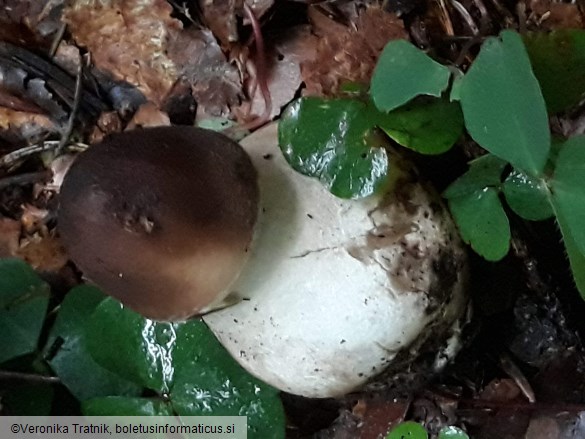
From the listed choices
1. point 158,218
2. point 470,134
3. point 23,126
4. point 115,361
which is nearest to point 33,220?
point 23,126

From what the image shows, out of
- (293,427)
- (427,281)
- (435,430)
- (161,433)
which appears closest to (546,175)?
(427,281)

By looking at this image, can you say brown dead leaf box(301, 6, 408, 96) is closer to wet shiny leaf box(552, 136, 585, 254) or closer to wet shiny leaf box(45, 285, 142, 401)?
wet shiny leaf box(552, 136, 585, 254)

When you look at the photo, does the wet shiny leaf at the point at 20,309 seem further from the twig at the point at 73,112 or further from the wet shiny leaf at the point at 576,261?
the wet shiny leaf at the point at 576,261

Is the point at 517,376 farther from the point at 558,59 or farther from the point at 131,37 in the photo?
the point at 131,37

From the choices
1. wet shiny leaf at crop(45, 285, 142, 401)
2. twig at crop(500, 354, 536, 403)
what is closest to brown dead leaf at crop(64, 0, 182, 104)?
wet shiny leaf at crop(45, 285, 142, 401)

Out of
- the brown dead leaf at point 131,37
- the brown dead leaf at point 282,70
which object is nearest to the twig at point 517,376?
the brown dead leaf at point 282,70
